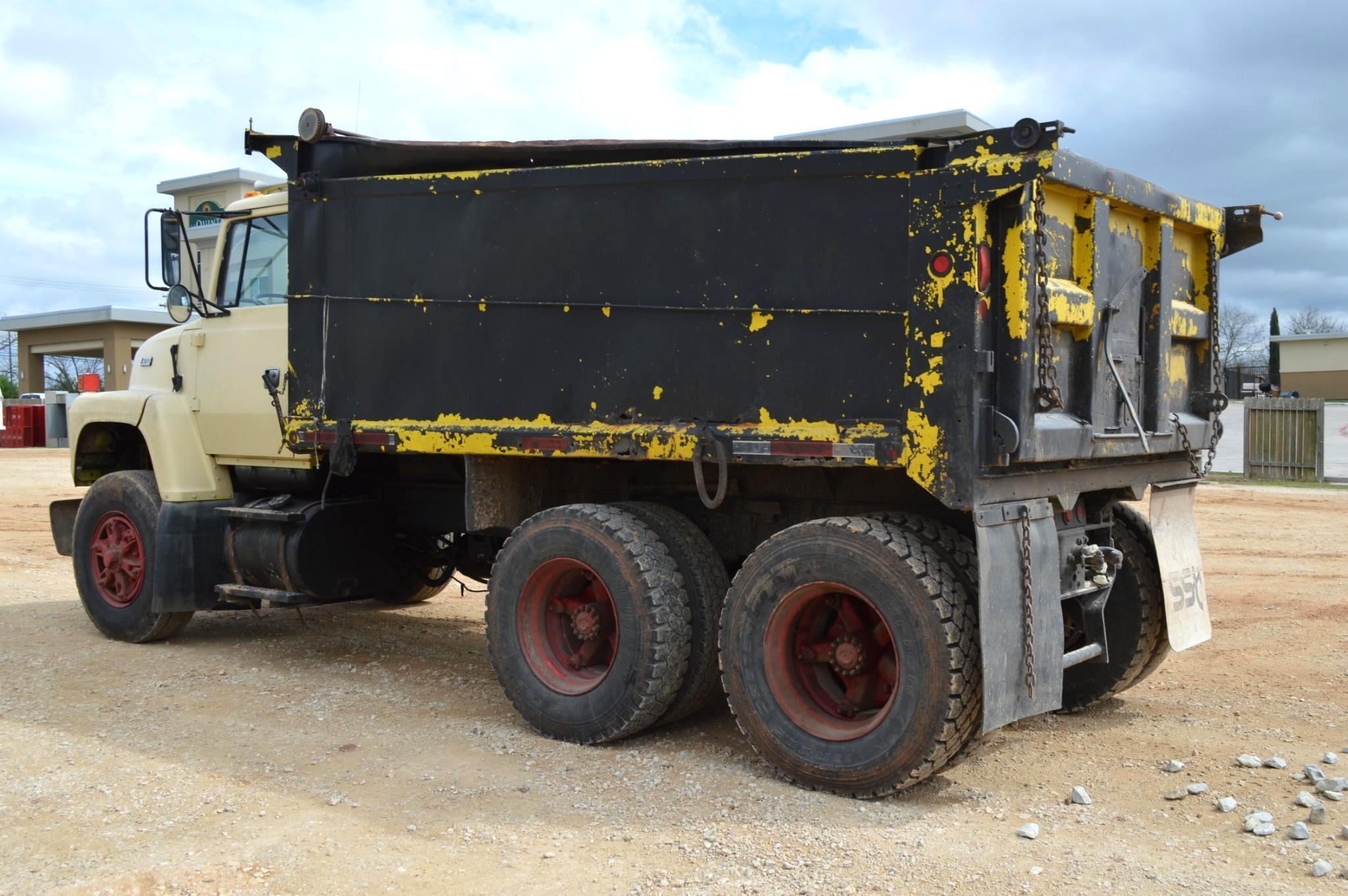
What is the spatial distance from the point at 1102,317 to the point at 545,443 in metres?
2.52

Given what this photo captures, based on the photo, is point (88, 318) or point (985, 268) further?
point (88, 318)

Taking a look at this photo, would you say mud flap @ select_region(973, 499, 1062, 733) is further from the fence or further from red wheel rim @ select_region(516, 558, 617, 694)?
the fence

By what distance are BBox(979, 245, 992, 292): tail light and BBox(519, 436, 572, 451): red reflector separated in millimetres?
2007

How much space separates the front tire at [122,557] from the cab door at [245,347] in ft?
1.89

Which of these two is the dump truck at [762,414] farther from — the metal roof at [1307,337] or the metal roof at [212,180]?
the metal roof at [1307,337]

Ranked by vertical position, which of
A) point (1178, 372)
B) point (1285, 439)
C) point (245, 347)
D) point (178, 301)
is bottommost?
point (1285, 439)

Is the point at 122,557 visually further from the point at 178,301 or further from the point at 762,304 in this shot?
the point at 762,304

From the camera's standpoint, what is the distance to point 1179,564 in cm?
599

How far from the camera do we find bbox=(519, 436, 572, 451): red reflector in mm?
5691

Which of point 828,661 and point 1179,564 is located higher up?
point 1179,564

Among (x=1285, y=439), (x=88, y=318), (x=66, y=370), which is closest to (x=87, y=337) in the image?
(x=88, y=318)

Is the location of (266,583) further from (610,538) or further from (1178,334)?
(1178,334)

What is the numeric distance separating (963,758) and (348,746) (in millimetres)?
2741

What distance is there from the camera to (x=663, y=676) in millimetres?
5434
